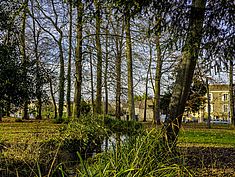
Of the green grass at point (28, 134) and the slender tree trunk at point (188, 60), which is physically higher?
the slender tree trunk at point (188, 60)

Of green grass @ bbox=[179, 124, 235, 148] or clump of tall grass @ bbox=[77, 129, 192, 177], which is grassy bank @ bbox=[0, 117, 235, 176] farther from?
green grass @ bbox=[179, 124, 235, 148]

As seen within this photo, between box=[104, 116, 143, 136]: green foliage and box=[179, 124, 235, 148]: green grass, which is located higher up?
box=[104, 116, 143, 136]: green foliage

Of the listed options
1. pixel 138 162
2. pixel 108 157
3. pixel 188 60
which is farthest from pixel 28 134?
pixel 138 162

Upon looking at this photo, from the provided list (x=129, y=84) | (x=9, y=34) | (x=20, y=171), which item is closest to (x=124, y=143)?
(x=20, y=171)

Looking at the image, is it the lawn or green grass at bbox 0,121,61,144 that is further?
green grass at bbox 0,121,61,144

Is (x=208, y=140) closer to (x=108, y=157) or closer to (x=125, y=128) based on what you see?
(x=125, y=128)

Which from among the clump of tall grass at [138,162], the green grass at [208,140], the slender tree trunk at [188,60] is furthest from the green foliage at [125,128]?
the clump of tall grass at [138,162]

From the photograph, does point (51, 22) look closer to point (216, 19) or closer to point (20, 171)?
point (216, 19)

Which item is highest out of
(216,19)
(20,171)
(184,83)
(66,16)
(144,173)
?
(66,16)

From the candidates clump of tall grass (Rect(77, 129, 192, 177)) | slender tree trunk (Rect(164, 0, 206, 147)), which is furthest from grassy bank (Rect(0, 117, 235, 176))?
slender tree trunk (Rect(164, 0, 206, 147))

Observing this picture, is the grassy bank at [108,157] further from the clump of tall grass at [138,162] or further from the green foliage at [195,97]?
the green foliage at [195,97]

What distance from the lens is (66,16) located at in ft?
50.8

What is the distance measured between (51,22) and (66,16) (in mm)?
1771

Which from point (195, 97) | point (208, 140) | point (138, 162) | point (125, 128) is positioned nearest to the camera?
point (138, 162)
